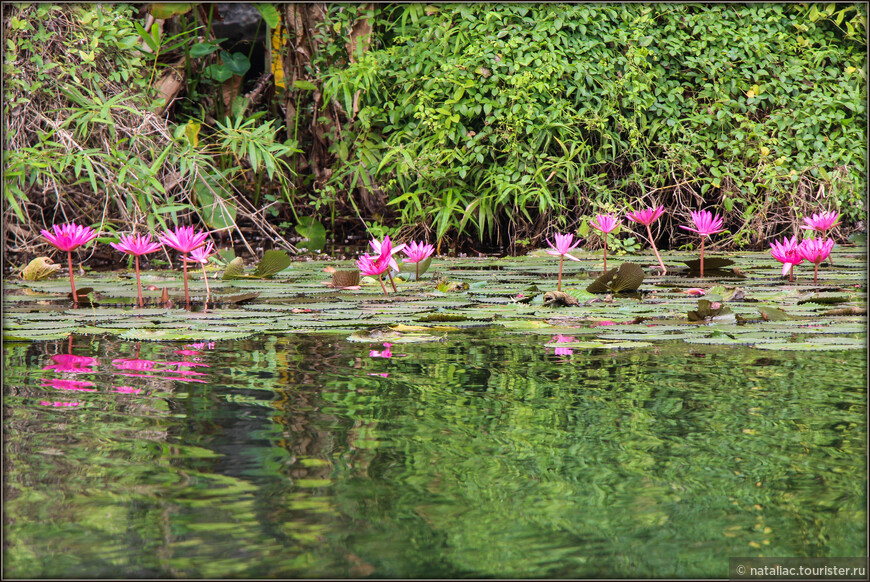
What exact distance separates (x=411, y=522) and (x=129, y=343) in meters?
1.31

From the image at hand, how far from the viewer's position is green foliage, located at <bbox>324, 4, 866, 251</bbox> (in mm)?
4348

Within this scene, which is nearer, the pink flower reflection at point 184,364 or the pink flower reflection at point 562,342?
the pink flower reflection at point 184,364

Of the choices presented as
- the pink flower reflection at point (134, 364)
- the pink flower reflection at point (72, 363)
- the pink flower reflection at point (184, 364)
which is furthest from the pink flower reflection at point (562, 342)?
the pink flower reflection at point (72, 363)

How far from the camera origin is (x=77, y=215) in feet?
13.5

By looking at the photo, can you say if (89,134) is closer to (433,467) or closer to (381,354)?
(381,354)

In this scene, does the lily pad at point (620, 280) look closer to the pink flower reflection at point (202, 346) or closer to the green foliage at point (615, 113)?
the pink flower reflection at point (202, 346)

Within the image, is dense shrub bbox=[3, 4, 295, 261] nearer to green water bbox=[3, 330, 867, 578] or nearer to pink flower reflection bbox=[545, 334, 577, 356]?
pink flower reflection bbox=[545, 334, 577, 356]

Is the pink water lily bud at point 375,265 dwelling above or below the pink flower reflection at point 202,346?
above

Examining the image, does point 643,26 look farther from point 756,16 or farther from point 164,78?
point 164,78

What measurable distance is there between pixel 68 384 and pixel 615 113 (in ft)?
11.1

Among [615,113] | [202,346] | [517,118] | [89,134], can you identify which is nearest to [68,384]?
[202,346]

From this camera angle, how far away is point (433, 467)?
1.09 m

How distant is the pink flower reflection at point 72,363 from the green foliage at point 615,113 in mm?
2652

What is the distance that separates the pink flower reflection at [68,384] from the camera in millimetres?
1528
